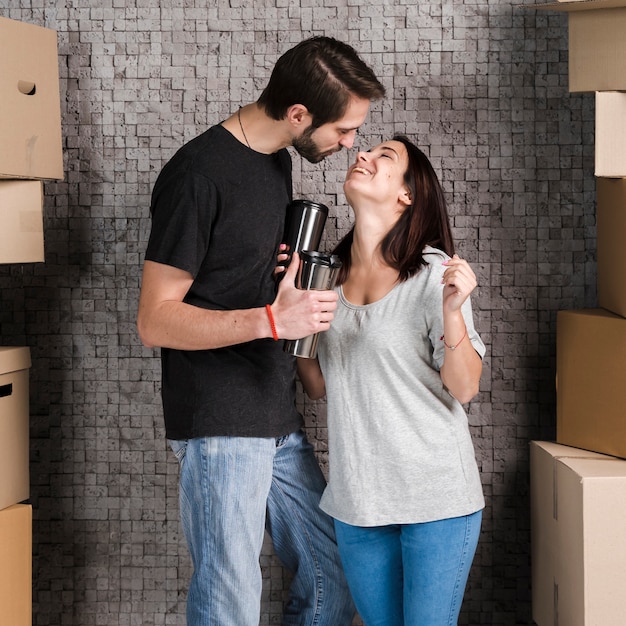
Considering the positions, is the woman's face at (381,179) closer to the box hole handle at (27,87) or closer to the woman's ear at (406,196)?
the woman's ear at (406,196)

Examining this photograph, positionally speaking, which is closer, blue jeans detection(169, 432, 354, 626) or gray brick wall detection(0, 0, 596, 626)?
blue jeans detection(169, 432, 354, 626)

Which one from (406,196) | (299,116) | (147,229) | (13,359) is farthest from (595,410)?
(13,359)

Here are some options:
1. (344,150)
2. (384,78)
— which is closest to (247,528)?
(344,150)

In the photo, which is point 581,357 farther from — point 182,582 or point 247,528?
point 182,582

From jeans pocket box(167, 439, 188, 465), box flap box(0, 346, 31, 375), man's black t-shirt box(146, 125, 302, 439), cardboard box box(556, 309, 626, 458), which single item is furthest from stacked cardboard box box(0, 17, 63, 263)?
cardboard box box(556, 309, 626, 458)

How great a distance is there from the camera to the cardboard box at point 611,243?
1.28m

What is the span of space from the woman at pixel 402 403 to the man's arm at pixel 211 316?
107 millimetres

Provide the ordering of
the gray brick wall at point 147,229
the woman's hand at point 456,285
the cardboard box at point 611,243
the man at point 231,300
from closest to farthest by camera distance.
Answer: the woman's hand at point 456,285, the man at point 231,300, the cardboard box at point 611,243, the gray brick wall at point 147,229

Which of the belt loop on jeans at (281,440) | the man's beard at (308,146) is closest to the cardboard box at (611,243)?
the man's beard at (308,146)

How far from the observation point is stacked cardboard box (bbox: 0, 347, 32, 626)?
1.34m

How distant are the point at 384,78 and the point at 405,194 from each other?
1.48ft

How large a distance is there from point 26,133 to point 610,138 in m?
1.02

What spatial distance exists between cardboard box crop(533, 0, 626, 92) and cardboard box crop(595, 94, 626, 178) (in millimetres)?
39

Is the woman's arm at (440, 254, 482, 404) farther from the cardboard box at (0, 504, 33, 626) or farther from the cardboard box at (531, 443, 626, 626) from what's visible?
the cardboard box at (0, 504, 33, 626)
